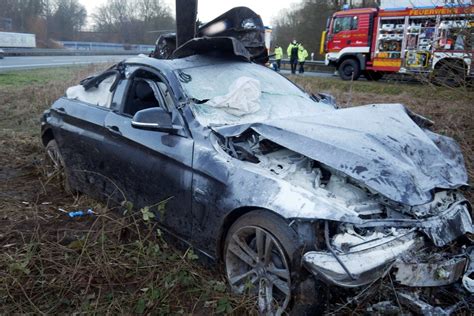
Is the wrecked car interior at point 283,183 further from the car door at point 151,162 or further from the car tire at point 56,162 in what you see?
the car tire at point 56,162

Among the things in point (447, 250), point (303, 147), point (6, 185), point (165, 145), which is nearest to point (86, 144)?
point (165, 145)

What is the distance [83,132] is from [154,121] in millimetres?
1324

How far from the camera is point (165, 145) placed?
10.6 ft

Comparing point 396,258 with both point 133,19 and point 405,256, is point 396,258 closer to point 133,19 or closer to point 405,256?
point 405,256

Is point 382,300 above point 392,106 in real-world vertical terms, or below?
below

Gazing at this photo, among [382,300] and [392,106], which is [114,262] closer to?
[382,300]

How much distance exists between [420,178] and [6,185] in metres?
4.42

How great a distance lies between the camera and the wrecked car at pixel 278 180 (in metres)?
2.37

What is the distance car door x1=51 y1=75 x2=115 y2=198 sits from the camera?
3977 mm

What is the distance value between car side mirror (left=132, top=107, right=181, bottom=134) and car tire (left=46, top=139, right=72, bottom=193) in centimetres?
184

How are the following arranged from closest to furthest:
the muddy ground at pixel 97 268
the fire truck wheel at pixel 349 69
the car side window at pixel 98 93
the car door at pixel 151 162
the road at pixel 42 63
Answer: the muddy ground at pixel 97 268, the car door at pixel 151 162, the car side window at pixel 98 93, the fire truck wheel at pixel 349 69, the road at pixel 42 63

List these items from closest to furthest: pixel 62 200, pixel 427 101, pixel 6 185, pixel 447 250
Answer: pixel 447 250, pixel 62 200, pixel 6 185, pixel 427 101

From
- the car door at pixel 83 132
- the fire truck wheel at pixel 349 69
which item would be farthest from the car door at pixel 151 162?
the fire truck wheel at pixel 349 69

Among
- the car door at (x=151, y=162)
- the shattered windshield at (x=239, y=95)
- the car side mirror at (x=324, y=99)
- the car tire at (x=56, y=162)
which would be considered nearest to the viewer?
the car door at (x=151, y=162)
